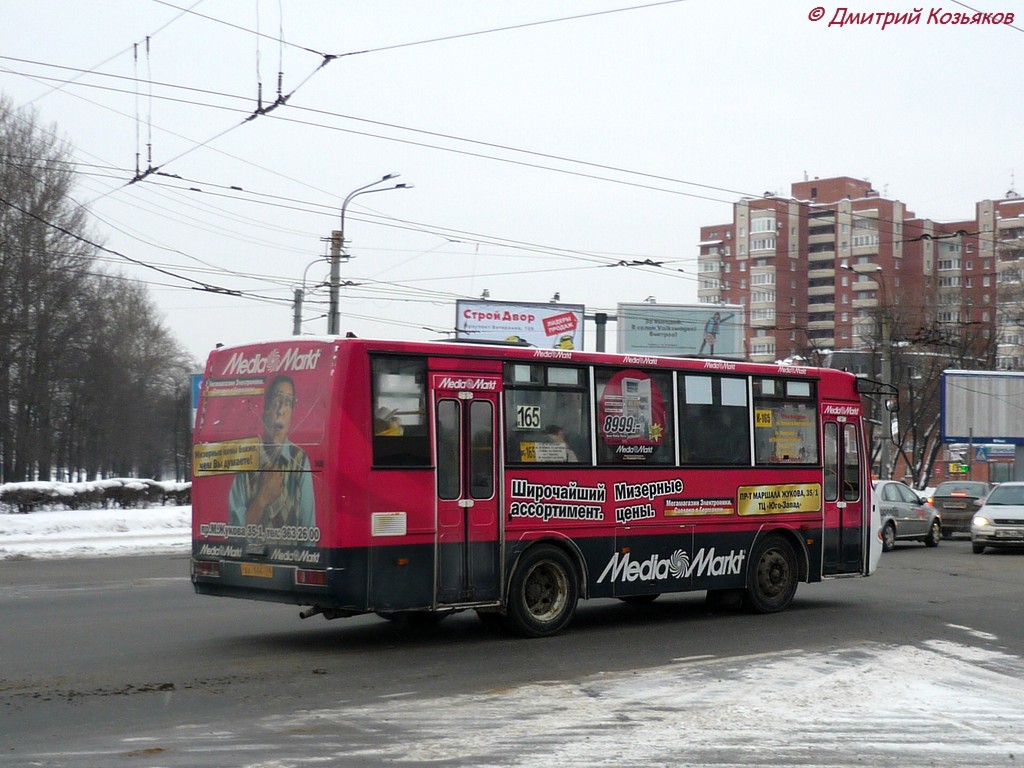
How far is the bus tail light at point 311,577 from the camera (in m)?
10.5

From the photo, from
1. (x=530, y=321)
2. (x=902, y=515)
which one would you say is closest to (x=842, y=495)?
(x=902, y=515)

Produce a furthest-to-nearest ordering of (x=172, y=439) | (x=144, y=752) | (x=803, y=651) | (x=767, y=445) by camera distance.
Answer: (x=172, y=439) < (x=767, y=445) < (x=803, y=651) < (x=144, y=752)

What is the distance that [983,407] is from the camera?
5122cm

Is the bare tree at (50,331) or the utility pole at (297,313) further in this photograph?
the bare tree at (50,331)

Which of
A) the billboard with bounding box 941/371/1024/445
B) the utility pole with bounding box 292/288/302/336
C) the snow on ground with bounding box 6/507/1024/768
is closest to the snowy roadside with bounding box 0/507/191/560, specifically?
the utility pole with bounding box 292/288/302/336

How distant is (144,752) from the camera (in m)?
6.96

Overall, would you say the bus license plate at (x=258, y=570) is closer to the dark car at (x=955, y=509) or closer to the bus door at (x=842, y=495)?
the bus door at (x=842, y=495)

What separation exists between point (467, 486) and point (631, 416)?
7.71 feet

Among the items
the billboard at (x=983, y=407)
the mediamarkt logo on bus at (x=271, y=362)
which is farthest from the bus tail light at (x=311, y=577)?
the billboard at (x=983, y=407)

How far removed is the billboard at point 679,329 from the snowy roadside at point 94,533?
2492 centimetres

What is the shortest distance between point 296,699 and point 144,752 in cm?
176

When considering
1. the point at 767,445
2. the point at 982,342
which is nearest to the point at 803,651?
the point at 767,445

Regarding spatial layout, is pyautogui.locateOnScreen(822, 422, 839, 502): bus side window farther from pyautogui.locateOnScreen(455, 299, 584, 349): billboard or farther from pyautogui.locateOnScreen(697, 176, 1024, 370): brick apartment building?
pyautogui.locateOnScreen(697, 176, 1024, 370): brick apartment building

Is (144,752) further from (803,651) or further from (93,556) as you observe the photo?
(93,556)
